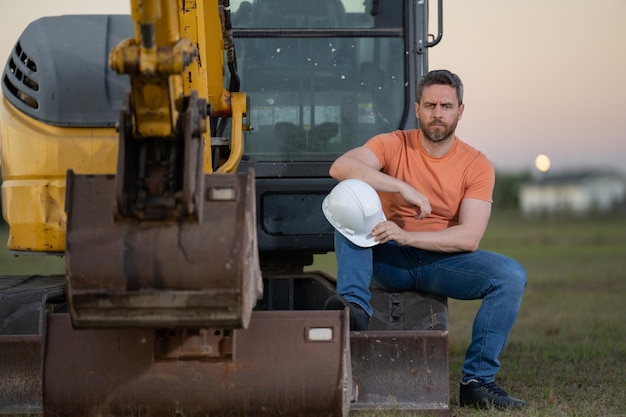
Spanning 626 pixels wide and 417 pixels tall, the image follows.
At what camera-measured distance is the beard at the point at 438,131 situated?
6.14 metres

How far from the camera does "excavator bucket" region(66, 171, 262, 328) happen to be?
468 cm

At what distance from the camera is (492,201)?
6.14m

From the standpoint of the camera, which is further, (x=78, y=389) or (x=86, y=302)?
(x=78, y=389)

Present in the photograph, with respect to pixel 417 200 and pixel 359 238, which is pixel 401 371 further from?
pixel 417 200

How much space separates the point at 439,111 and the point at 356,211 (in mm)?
743

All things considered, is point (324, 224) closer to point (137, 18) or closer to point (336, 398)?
point (336, 398)

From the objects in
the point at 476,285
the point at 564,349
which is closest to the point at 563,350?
the point at 564,349

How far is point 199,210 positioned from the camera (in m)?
4.70

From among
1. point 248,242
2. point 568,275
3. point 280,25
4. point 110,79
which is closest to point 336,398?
point 248,242

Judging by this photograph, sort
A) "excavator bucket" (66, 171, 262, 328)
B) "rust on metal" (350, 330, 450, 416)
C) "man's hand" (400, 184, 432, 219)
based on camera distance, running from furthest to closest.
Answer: "man's hand" (400, 184, 432, 219) → "rust on metal" (350, 330, 450, 416) → "excavator bucket" (66, 171, 262, 328)

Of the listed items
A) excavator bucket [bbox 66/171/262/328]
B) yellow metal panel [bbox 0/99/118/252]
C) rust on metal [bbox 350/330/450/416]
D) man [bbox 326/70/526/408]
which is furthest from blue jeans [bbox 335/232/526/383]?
yellow metal panel [bbox 0/99/118/252]

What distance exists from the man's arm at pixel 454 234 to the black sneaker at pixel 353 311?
1.16 feet

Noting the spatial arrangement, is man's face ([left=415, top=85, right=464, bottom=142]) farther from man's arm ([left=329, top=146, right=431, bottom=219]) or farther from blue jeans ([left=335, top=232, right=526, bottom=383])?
blue jeans ([left=335, top=232, right=526, bottom=383])

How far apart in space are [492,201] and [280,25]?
1865 mm
